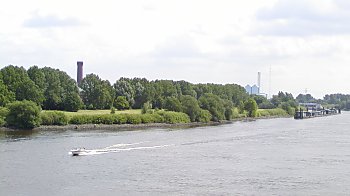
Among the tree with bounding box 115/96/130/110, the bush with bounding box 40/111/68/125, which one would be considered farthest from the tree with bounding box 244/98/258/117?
the bush with bounding box 40/111/68/125

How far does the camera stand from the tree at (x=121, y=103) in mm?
114438

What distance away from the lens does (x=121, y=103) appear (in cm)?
11450

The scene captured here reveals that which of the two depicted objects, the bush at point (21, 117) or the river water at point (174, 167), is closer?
the river water at point (174, 167)

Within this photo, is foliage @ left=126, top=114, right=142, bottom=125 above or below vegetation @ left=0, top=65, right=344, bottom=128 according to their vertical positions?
below

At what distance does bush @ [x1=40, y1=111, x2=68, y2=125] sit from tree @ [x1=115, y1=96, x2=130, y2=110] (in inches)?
1153

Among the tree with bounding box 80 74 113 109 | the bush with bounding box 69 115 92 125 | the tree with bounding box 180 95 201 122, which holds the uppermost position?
the tree with bounding box 80 74 113 109

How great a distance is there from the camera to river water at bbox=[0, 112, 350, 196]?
114 feet

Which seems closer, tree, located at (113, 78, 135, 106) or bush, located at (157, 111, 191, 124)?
bush, located at (157, 111, 191, 124)

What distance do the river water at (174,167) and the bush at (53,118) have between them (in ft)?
60.3

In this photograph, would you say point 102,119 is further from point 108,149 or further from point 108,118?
point 108,149

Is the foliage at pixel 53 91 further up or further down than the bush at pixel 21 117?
further up

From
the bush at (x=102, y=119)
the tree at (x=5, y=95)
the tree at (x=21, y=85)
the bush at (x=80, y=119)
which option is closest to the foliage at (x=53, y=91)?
the tree at (x=21, y=85)

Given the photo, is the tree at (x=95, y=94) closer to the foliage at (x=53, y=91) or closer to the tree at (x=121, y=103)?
the tree at (x=121, y=103)

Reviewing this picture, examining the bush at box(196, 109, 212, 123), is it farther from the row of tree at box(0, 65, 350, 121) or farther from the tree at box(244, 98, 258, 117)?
the tree at box(244, 98, 258, 117)
